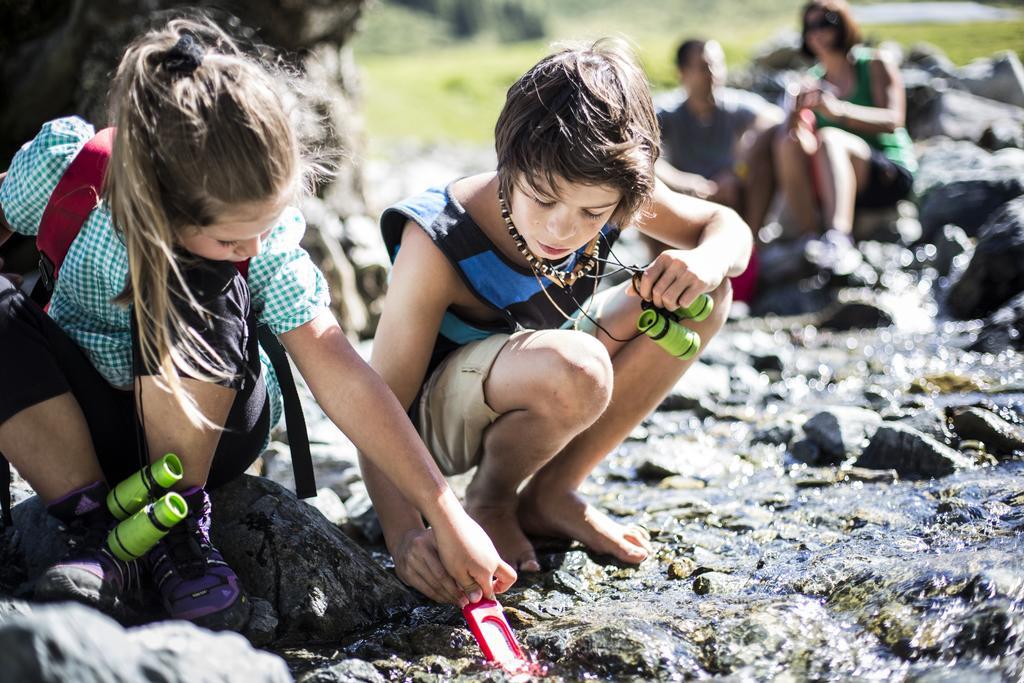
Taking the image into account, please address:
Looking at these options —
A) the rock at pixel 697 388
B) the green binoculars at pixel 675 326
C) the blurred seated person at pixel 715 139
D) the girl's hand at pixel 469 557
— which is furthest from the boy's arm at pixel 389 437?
the blurred seated person at pixel 715 139

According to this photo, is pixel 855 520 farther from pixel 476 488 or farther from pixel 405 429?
pixel 405 429

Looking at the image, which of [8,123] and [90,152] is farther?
[8,123]

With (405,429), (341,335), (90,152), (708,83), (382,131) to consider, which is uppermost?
(90,152)

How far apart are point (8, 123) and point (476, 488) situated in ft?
12.6

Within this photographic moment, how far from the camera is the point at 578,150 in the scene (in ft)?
7.98

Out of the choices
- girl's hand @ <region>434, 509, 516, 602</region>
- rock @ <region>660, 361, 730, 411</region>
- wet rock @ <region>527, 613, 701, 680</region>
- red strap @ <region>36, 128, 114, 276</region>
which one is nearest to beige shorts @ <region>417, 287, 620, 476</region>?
girl's hand @ <region>434, 509, 516, 602</region>

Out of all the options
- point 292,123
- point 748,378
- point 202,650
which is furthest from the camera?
point 748,378

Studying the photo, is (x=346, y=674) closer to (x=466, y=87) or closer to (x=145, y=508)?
(x=145, y=508)

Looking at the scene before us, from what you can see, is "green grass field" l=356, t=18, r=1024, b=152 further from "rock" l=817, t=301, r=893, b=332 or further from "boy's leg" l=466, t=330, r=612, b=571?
"boy's leg" l=466, t=330, r=612, b=571

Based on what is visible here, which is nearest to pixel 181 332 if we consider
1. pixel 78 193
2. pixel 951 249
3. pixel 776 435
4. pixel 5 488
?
pixel 78 193

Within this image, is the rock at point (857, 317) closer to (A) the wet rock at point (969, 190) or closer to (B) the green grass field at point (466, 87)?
(A) the wet rock at point (969, 190)

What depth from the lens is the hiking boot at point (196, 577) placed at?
213 cm

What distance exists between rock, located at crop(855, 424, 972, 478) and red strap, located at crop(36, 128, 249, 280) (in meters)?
2.07

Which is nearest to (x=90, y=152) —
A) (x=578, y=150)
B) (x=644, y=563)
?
(x=578, y=150)
